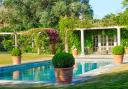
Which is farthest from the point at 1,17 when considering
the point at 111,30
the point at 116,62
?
the point at 116,62

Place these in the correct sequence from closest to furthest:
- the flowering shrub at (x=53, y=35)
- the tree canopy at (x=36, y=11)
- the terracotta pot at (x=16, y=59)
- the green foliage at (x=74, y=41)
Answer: the terracotta pot at (x=16, y=59), the flowering shrub at (x=53, y=35), the green foliage at (x=74, y=41), the tree canopy at (x=36, y=11)

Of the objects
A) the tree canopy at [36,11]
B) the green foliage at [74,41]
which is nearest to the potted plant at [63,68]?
the green foliage at [74,41]

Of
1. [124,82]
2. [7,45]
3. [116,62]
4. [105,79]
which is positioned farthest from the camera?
[7,45]

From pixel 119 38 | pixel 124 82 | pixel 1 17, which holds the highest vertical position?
pixel 1 17

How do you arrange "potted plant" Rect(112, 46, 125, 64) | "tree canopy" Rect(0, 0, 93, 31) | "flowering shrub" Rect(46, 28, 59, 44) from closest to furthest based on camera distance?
"potted plant" Rect(112, 46, 125, 64) → "flowering shrub" Rect(46, 28, 59, 44) → "tree canopy" Rect(0, 0, 93, 31)

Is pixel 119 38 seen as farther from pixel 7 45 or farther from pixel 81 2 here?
pixel 81 2

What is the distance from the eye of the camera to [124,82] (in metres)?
11.3

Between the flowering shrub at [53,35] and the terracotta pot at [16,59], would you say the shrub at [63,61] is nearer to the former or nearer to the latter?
the terracotta pot at [16,59]

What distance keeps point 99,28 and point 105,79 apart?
18514 mm

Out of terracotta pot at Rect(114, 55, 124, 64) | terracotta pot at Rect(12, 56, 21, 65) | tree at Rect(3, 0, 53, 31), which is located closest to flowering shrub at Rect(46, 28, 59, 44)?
tree at Rect(3, 0, 53, 31)

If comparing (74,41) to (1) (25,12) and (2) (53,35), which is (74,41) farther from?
(1) (25,12)

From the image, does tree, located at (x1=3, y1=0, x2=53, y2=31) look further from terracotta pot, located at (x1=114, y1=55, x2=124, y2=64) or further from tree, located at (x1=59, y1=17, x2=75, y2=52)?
terracotta pot, located at (x1=114, y1=55, x2=124, y2=64)

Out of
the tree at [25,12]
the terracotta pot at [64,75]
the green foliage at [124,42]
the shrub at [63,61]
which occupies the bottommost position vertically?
the terracotta pot at [64,75]

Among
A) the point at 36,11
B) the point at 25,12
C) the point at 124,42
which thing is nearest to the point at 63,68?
the point at 124,42
